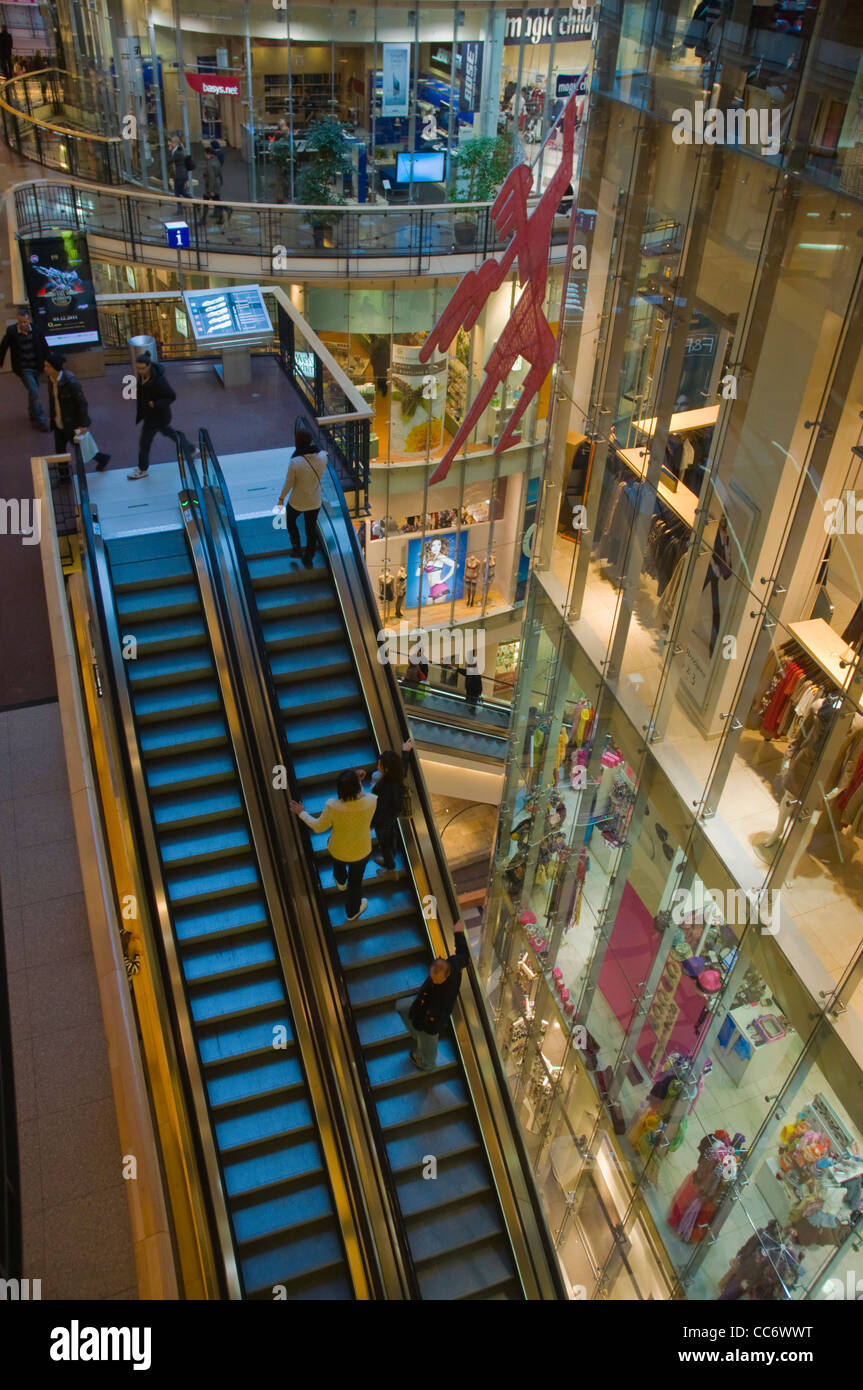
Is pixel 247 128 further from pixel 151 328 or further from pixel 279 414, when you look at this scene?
pixel 279 414

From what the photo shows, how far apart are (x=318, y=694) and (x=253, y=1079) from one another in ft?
10.2

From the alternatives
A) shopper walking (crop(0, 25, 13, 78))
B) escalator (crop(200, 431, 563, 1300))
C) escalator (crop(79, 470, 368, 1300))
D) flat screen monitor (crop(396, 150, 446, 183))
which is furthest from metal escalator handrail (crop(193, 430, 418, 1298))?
shopper walking (crop(0, 25, 13, 78))

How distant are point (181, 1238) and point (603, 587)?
5915 millimetres

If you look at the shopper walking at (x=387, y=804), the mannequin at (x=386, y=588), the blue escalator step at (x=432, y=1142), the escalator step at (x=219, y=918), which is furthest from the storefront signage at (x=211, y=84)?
the blue escalator step at (x=432, y=1142)

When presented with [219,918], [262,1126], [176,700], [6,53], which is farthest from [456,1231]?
[6,53]

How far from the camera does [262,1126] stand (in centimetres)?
734

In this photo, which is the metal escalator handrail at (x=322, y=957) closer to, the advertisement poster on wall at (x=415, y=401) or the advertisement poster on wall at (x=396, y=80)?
the advertisement poster on wall at (x=415, y=401)

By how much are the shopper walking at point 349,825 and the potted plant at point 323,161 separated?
1488 centimetres

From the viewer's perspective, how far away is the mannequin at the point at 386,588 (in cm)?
2169
